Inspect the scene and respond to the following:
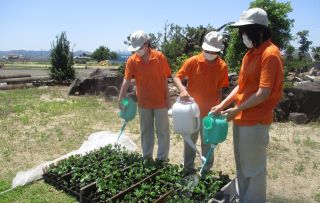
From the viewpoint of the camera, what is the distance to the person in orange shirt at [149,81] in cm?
405

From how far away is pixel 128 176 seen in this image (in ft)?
12.4

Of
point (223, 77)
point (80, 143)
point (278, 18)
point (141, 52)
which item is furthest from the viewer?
point (278, 18)

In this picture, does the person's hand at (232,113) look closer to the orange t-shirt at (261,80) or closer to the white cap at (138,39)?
the orange t-shirt at (261,80)

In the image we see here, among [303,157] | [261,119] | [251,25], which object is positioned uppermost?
[251,25]

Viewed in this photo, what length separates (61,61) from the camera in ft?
48.5

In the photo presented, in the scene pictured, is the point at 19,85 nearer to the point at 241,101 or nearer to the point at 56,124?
the point at 56,124

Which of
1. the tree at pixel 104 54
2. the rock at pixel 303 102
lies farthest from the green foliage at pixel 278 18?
the tree at pixel 104 54

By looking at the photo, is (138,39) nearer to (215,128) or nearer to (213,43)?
(213,43)

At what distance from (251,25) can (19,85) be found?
40.7 feet

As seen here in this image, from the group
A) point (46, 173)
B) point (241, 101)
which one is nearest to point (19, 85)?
point (46, 173)

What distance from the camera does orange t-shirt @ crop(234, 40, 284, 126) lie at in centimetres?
266

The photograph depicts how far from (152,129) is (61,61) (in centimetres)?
1126

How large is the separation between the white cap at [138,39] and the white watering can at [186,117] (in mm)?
815

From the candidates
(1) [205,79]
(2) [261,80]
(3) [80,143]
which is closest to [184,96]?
(1) [205,79]
